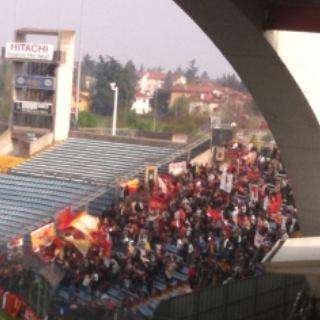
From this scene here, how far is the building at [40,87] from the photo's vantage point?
17.5 m

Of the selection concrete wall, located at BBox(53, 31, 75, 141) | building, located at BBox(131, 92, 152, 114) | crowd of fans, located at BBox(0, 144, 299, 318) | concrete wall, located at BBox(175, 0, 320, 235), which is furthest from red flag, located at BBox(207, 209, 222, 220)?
building, located at BBox(131, 92, 152, 114)

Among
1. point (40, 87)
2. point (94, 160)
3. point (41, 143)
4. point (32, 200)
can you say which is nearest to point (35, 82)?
point (40, 87)

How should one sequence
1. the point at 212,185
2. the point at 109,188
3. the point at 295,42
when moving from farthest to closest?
1. the point at 109,188
2. the point at 212,185
3. the point at 295,42

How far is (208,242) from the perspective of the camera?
35.2 feet

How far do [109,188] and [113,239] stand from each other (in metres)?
2.60

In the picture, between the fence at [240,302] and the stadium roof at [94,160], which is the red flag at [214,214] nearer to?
the fence at [240,302]

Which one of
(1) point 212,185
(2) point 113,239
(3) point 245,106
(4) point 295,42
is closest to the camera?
(4) point 295,42

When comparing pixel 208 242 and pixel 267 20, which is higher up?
pixel 267 20

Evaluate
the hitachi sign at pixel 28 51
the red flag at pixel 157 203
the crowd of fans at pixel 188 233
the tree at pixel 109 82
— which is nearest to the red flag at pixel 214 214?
the crowd of fans at pixel 188 233

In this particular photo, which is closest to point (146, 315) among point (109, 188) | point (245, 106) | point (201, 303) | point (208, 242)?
point (201, 303)

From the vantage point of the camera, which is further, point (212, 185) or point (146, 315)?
point (212, 185)

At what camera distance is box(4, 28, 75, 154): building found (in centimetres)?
1755

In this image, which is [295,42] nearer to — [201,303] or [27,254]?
[201,303]

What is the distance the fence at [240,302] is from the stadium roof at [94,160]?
22.3 ft
